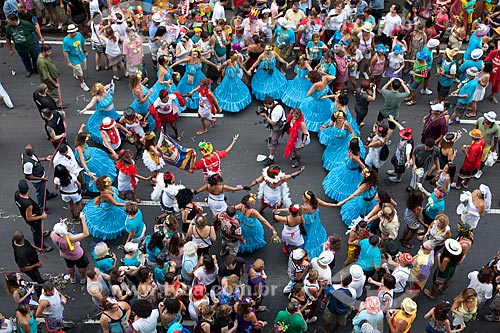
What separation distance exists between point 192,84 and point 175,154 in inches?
131

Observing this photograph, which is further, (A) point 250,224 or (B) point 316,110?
(B) point 316,110

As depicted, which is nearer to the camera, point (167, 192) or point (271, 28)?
point (167, 192)

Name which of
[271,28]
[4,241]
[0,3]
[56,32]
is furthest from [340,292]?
[0,3]

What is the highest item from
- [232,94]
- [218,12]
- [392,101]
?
[218,12]

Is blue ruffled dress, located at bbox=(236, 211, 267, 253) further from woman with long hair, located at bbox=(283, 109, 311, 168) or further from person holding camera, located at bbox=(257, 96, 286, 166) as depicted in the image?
person holding camera, located at bbox=(257, 96, 286, 166)

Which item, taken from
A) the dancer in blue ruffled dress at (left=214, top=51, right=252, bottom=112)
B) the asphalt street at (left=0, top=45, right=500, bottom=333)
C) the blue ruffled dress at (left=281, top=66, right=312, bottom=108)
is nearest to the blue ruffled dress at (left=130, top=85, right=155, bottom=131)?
the asphalt street at (left=0, top=45, right=500, bottom=333)

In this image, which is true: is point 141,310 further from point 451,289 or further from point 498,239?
point 498,239

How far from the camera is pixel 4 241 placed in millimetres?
12195

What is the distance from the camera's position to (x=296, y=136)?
13383 millimetres

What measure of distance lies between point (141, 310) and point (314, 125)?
279 inches

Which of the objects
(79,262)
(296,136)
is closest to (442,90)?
(296,136)

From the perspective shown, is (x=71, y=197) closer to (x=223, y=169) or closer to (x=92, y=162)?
(x=92, y=162)

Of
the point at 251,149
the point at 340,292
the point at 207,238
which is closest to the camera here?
the point at 340,292

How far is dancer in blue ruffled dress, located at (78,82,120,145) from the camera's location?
13578 mm
